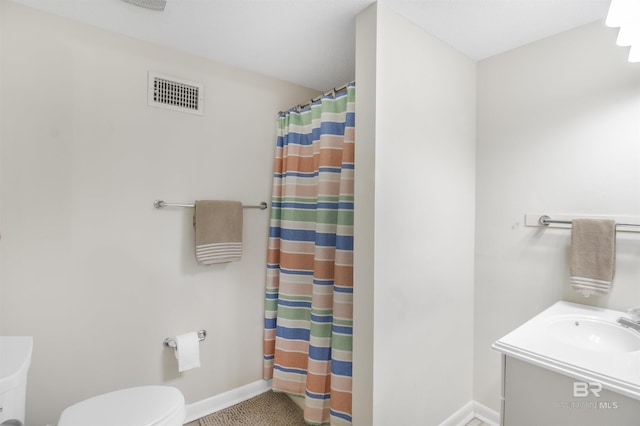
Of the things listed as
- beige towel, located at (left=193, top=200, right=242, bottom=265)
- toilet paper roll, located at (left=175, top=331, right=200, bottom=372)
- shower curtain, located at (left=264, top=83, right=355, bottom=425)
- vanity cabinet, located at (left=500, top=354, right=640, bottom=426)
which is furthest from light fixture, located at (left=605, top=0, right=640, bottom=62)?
toilet paper roll, located at (left=175, top=331, right=200, bottom=372)

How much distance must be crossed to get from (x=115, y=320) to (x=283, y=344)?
3.33 feet

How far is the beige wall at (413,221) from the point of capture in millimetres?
Answer: 1432

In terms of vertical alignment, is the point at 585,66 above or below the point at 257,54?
below

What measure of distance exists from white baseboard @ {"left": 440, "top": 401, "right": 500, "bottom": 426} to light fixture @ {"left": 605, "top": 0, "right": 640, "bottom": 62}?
6.48 feet

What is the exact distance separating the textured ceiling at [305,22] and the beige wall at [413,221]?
11 cm

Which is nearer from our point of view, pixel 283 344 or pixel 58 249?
pixel 58 249

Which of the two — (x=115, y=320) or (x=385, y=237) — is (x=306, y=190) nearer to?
(x=385, y=237)

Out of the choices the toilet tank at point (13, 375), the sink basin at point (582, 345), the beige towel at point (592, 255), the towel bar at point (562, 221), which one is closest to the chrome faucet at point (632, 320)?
the sink basin at point (582, 345)

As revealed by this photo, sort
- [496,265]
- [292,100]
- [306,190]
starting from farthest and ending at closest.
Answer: [292,100], [306,190], [496,265]

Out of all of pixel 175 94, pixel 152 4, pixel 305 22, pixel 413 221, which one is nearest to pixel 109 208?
pixel 175 94

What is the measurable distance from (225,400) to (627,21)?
9.03 feet

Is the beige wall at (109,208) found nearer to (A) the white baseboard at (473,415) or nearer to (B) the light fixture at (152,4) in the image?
(B) the light fixture at (152,4)

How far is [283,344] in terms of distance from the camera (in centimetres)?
210

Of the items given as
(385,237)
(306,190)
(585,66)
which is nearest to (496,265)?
(385,237)
